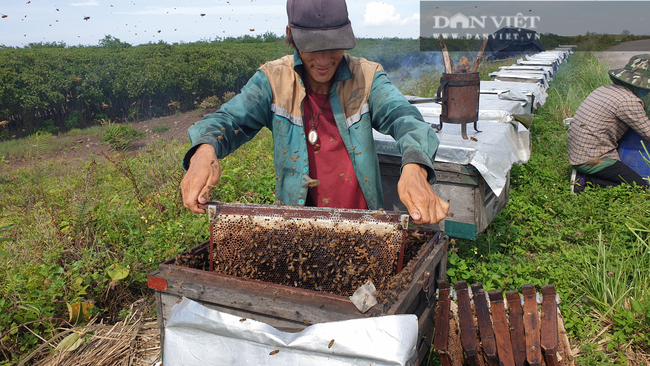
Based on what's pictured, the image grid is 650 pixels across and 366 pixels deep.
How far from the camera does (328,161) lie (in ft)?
9.16

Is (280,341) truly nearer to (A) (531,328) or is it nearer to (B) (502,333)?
(B) (502,333)

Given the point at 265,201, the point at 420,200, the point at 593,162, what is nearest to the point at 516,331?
the point at 420,200

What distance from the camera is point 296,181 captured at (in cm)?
273

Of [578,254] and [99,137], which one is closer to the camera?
[578,254]

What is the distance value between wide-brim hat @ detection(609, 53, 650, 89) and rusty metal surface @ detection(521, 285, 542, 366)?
5.16m

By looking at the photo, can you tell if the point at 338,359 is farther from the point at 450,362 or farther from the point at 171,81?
the point at 171,81

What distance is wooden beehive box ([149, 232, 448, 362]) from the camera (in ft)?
5.16

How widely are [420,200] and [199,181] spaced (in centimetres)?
104

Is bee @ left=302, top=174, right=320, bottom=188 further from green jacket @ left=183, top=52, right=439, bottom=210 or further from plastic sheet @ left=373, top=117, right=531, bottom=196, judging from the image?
plastic sheet @ left=373, top=117, right=531, bottom=196

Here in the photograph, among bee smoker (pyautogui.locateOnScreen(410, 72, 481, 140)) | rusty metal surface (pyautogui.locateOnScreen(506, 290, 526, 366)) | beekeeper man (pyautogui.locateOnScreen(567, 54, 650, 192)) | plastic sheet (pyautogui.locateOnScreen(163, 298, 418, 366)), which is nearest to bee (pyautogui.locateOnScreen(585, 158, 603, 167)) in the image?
beekeeper man (pyautogui.locateOnScreen(567, 54, 650, 192))

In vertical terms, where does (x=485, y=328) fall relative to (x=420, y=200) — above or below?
below

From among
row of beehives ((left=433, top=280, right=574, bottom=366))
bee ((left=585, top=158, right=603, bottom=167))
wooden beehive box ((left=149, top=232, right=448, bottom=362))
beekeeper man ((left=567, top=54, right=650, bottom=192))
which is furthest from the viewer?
bee ((left=585, top=158, right=603, bottom=167))

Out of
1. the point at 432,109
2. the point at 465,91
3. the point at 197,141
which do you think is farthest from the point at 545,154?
the point at 197,141

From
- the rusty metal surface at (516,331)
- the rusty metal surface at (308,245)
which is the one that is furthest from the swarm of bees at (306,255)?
the rusty metal surface at (516,331)
